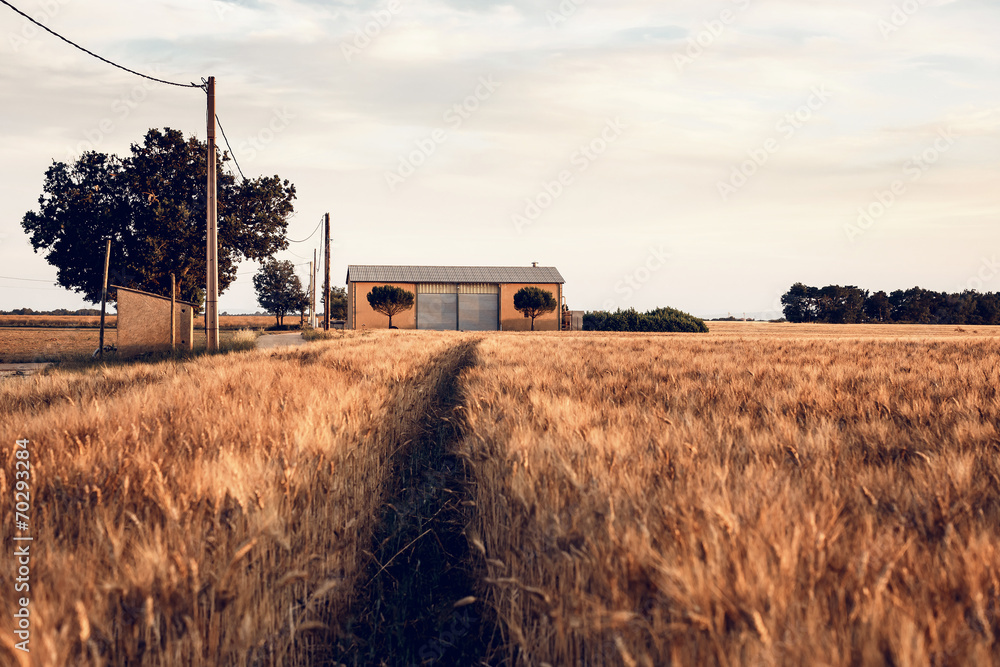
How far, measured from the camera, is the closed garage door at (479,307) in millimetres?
62188

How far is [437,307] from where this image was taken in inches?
2443

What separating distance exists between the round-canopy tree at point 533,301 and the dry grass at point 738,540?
52.9 meters

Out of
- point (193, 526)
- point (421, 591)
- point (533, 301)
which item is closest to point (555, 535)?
point (421, 591)

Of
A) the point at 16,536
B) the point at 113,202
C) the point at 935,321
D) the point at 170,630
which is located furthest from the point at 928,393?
the point at 935,321

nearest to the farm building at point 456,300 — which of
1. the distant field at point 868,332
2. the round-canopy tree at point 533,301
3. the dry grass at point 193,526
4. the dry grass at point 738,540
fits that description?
the round-canopy tree at point 533,301

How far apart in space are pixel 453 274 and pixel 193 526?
63239mm

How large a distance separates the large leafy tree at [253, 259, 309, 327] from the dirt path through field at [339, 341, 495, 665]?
280 ft

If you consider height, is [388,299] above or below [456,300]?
below

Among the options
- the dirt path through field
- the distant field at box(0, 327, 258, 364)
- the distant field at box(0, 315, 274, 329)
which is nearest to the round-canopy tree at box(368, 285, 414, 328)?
the distant field at box(0, 315, 274, 329)

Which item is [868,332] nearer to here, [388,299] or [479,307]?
[479,307]

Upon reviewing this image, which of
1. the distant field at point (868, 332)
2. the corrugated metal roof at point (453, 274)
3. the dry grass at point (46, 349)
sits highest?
the corrugated metal roof at point (453, 274)

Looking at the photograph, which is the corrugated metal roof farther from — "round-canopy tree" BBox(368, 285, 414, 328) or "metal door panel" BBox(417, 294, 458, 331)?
"round-canopy tree" BBox(368, 285, 414, 328)

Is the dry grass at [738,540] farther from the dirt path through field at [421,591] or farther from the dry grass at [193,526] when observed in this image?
the dry grass at [193,526]

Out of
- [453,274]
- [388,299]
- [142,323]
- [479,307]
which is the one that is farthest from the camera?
[453,274]
